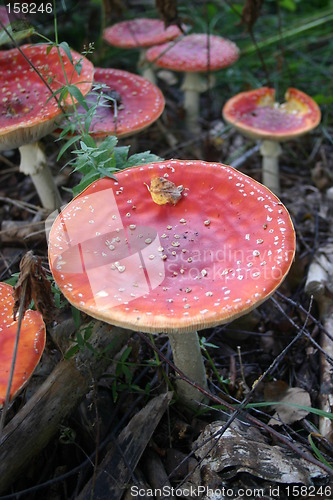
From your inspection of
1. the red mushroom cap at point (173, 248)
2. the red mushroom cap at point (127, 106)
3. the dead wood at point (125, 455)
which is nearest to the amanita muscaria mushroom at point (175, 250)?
the red mushroom cap at point (173, 248)

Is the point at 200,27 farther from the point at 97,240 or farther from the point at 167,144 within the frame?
the point at 97,240

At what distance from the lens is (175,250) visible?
267cm

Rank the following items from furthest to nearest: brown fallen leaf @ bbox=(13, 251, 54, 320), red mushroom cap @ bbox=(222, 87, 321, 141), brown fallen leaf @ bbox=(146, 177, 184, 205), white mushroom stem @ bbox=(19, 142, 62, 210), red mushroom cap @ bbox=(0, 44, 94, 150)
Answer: red mushroom cap @ bbox=(222, 87, 321, 141) < white mushroom stem @ bbox=(19, 142, 62, 210) < red mushroom cap @ bbox=(0, 44, 94, 150) < brown fallen leaf @ bbox=(146, 177, 184, 205) < brown fallen leaf @ bbox=(13, 251, 54, 320)

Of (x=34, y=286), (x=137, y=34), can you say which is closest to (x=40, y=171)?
(x=34, y=286)

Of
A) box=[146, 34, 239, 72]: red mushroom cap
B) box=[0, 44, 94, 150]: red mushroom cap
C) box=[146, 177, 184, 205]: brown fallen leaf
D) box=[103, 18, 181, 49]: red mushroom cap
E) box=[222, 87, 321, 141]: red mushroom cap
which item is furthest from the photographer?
box=[103, 18, 181, 49]: red mushroom cap

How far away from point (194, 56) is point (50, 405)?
4463 mm

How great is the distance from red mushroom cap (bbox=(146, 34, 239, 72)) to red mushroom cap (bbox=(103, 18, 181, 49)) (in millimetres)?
108

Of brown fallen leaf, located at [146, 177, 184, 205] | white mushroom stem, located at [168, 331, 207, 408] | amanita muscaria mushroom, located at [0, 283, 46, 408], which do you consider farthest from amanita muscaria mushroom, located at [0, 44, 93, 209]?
white mushroom stem, located at [168, 331, 207, 408]

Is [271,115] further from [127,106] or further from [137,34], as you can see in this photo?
[137,34]

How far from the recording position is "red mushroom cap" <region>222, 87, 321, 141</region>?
16.0 feet

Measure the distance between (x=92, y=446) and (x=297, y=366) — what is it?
1681 mm

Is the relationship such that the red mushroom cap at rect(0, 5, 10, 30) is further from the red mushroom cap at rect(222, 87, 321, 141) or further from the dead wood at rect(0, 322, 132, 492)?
the dead wood at rect(0, 322, 132, 492)

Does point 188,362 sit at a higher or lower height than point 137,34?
lower

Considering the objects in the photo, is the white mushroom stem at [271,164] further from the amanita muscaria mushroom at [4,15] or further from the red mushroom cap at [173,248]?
the amanita muscaria mushroom at [4,15]
